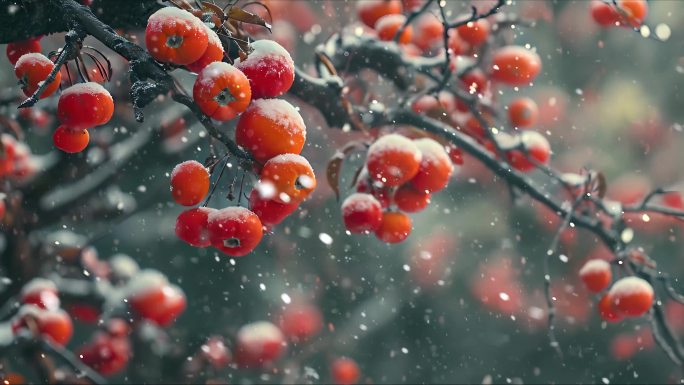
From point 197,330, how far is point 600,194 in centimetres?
365

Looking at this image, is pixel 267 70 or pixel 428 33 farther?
pixel 428 33

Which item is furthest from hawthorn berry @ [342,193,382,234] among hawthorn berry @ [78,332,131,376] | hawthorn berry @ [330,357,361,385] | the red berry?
hawthorn berry @ [330,357,361,385]

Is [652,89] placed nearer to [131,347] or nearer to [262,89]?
[131,347]

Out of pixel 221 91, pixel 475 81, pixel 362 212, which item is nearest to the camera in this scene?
pixel 221 91

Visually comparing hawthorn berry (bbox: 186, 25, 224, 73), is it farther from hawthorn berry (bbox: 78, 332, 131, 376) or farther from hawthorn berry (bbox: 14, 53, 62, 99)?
hawthorn berry (bbox: 78, 332, 131, 376)

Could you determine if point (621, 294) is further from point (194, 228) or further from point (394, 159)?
point (194, 228)

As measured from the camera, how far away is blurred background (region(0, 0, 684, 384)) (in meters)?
5.20

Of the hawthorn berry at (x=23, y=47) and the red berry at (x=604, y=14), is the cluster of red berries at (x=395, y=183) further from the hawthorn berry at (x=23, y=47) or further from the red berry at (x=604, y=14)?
the red berry at (x=604, y=14)

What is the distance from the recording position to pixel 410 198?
Result: 191cm

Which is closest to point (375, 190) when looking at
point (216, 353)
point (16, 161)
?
point (16, 161)

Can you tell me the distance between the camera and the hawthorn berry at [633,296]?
2.11m

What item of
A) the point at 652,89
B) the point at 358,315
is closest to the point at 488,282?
the point at 358,315

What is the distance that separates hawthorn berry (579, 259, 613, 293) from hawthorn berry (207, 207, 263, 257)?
5.02 feet

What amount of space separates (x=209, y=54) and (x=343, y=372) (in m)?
4.53
